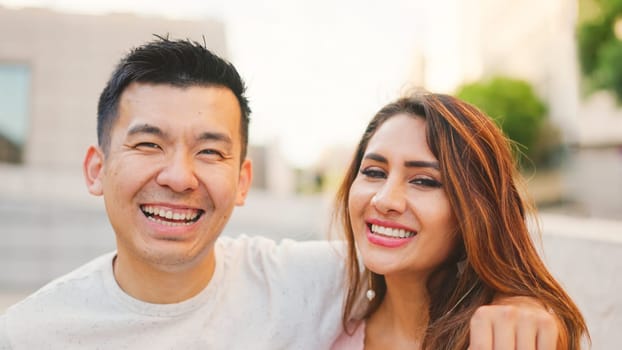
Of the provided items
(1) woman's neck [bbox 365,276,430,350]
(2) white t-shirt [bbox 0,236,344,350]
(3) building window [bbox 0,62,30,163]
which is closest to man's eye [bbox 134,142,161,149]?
(2) white t-shirt [bbox 0,236,344,350]

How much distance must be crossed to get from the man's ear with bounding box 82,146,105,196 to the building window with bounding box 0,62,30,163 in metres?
8.60

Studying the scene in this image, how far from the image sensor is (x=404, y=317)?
2061 millimetres

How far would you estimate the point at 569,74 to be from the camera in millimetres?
17641

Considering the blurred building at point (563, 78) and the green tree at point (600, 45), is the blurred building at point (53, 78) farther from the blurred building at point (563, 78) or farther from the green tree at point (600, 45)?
the blurred building at point (563, 78)

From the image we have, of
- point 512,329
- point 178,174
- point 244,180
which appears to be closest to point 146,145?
point 178,174

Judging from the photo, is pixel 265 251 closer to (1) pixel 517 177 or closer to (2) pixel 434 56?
(1) pixel 517 177

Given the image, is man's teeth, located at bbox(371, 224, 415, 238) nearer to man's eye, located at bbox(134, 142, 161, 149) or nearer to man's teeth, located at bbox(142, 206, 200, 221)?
man's teeth, located at bbox(142, 206, 200, 221)

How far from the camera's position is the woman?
69.1 inches

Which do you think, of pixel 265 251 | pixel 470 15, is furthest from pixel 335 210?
pixel 470 15

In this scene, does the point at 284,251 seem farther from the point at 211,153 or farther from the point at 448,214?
the point at 448,214

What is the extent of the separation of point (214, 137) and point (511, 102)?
56.7 ft

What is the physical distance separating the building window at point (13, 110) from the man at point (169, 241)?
8.66 metres

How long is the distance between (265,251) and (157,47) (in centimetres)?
99

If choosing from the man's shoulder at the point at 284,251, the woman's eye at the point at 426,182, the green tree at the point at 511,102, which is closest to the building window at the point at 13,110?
the man's shoulder at the point at 284,251
